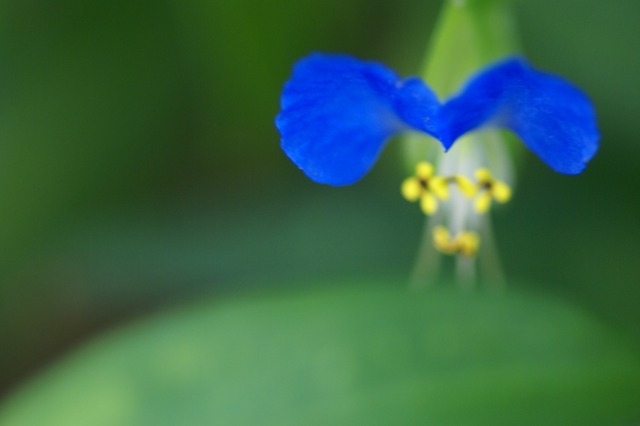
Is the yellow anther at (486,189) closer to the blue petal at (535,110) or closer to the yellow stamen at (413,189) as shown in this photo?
the yellow stamen at (413,189)

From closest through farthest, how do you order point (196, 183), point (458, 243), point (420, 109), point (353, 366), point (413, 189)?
point (420, 109)
point (413, 189)
point (458, 243)
point (353, 366)
point (196, 183)

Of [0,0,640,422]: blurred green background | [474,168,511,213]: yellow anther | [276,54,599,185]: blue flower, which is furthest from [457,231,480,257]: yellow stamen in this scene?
[0,0,640,422]: blurred green background

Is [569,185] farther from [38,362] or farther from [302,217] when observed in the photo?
[38,362]

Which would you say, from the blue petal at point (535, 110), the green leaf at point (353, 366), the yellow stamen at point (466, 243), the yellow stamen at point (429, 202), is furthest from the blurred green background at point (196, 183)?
the blue petal at point (535, 110)

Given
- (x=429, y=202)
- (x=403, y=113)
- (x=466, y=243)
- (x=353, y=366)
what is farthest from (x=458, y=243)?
(x=403, y=113)

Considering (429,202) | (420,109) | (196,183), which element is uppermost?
(196,183)

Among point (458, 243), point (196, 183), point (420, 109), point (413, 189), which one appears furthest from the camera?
point (196, 183)

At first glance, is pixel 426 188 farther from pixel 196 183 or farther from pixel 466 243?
pixel 196 183
